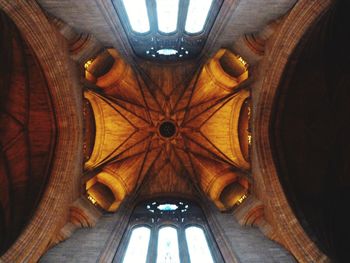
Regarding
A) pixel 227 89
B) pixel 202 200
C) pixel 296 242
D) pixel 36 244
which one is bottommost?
pixel 296 242

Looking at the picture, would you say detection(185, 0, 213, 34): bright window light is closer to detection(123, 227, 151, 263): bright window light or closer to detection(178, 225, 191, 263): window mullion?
detection(178, 225, 191, 263): window mullion

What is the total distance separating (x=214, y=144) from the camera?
15.4 m

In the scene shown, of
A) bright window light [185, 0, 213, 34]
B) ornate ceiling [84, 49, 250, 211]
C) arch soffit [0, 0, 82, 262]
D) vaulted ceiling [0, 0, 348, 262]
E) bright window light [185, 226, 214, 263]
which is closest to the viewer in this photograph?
arch soffit [0, 0, 82, 262]

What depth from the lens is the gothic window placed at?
1285 cm

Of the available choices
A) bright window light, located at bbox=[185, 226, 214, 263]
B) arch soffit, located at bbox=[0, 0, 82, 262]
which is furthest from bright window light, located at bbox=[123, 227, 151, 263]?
arch soffit, located at bbox=[0, 0, 82, 262]

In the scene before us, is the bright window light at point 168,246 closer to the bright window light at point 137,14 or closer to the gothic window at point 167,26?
the gothic window at point 167,26

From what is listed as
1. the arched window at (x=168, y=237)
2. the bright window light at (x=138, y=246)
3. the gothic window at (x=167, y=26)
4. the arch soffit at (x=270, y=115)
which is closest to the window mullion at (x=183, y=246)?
the arched window at (x=168, y=237)

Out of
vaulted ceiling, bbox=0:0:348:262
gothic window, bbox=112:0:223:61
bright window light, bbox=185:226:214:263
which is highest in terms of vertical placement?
gothic window, bbox=112:0:223:61

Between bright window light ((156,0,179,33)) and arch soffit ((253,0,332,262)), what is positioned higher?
bright window light ((156,0,179,33))

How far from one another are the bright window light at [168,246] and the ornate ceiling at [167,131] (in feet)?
6.19

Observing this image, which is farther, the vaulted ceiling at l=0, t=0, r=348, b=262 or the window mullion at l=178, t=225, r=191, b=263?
the window mullion at l=178, t=225, r=191, b=263

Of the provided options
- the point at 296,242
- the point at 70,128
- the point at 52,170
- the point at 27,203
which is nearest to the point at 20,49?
the point at 70,128

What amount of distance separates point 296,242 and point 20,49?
8.09 metres

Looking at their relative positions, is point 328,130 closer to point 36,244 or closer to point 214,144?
point 214,144
